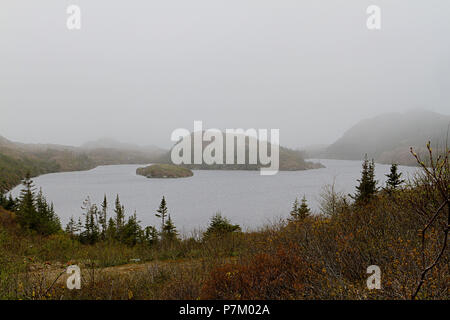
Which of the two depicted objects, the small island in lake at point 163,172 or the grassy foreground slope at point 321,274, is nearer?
the grassy foreground slope at point 321,274

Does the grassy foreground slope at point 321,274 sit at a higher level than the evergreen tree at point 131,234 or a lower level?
higher

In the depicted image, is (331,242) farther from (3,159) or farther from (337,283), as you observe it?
(3,159)

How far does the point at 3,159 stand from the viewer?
11669 cm

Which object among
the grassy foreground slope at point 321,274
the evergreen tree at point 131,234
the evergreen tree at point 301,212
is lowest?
the evergreen tree at point 131,234

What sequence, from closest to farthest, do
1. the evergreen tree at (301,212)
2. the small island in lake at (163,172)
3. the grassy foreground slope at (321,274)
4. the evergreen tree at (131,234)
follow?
the grassy foreground slope at (321,274) < the evergreen tree at (301,212) < the evergreen tree at (131,234) < the small island in lake at (163,172)

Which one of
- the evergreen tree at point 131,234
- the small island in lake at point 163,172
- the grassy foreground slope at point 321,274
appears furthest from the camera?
the small island in lake at point 163,172

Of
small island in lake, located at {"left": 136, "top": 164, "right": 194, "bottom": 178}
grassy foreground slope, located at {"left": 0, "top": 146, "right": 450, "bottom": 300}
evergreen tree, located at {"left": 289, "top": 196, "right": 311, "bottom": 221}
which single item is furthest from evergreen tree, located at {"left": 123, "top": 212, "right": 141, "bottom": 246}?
small island in lake, located at {"left": 136, "top": 164, "right": 194, "bottom": 178}

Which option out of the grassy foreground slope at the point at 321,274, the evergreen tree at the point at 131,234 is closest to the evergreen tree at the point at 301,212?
the grassy foreground slope at the point at 321,274

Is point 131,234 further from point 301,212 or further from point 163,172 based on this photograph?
point 163,172

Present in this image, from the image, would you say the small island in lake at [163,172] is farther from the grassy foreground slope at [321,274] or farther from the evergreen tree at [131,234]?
the grassy foreground slope at [321,274]
